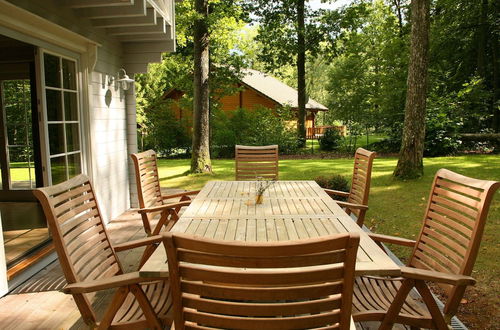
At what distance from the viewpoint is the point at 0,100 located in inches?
269

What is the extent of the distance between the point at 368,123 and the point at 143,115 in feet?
36.0

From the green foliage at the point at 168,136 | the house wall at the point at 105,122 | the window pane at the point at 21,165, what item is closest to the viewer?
the house wall at the point at 105,122

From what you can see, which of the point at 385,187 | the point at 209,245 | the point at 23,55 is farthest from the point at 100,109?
the point at 385,187

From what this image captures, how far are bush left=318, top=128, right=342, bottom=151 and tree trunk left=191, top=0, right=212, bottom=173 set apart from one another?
738 centimetres

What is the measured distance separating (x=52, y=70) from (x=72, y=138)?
828 millimetres

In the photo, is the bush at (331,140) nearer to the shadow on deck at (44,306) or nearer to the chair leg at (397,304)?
the shadow on deck at (44,306)

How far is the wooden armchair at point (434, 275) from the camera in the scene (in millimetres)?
A: 1750

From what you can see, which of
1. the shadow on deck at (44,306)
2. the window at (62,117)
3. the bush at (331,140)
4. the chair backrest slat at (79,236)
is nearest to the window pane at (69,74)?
the window at (62,117)

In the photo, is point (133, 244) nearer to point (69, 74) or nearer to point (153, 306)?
point (153, 306)

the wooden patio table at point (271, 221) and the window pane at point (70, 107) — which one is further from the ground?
the window pane at point (70, 107)

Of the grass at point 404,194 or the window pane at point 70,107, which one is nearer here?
the grass at point 404,194

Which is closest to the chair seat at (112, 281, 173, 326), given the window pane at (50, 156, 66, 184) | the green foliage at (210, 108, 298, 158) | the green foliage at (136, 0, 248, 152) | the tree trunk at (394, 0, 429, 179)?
the window pane at (50, 156, 66, 184)

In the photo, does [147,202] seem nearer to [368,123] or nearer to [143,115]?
[368,123]

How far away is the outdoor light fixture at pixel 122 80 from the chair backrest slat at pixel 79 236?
11.5 feet
